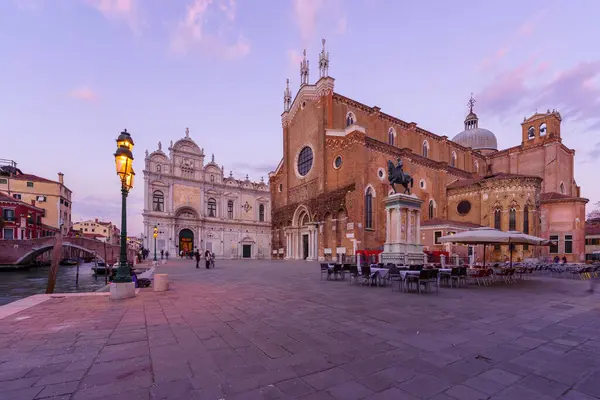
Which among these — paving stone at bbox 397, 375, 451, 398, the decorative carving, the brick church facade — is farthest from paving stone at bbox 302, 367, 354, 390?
the decorative carving

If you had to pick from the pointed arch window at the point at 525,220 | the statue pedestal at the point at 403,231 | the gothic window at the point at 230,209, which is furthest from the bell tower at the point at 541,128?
the gothic window at the point at 230,209

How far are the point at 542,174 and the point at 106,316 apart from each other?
4994 centimetres

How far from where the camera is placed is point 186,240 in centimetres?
3859

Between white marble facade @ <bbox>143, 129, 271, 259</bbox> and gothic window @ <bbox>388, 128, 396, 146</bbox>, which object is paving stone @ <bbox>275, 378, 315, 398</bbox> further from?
white marble facade @ <bbox>143, 129, 271, 259</bbox>

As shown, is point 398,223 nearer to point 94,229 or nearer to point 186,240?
point 186,240

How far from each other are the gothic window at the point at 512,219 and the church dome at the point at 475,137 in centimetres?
2535

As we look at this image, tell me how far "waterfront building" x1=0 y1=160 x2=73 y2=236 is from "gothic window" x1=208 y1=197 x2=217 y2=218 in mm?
21014

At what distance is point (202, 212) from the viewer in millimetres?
39781

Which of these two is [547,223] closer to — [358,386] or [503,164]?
[503,164]

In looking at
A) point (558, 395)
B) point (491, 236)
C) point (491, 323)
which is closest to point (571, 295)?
point (491, 236)

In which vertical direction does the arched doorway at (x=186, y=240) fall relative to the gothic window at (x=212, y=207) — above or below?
below

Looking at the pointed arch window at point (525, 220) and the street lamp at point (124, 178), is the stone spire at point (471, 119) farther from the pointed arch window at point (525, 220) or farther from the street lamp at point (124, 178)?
the street lamp at point (124, 178)

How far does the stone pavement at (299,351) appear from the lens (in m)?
2.83

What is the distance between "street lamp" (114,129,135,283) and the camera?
789cm
